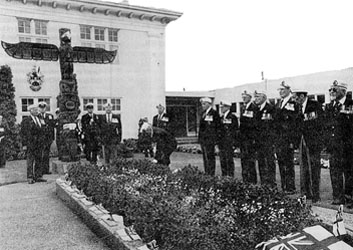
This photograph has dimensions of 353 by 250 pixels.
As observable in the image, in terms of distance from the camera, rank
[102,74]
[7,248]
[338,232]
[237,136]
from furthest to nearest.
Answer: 1. [102,74]
2. [237,136]
3. [7,248]
4. [338,232]

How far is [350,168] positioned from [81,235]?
3.62 metres

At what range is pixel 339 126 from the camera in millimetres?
5508

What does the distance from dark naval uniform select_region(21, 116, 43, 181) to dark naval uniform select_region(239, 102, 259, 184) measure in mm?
4249

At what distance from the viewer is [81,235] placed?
15.4 ft

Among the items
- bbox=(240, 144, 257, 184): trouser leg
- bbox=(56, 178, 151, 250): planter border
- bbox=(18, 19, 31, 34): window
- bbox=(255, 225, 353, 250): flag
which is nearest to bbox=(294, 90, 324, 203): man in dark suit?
bbox=(240, 144, 257, 184): trouser leg

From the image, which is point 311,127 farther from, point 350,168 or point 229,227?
point 229,227

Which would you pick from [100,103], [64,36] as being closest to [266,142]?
[64,36]

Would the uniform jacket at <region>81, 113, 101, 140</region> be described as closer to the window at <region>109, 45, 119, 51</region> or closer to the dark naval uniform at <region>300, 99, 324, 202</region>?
the dark naval uniform at <region>300, 99, 324, 202</region>

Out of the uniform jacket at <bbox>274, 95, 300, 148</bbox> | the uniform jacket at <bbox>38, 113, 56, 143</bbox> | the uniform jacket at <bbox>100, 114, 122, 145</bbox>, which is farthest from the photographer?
the uniform jacket at <bbox>100, 114, 122, 145</bbox>

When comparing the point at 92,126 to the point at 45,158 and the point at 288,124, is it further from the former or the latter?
the point at 288,124

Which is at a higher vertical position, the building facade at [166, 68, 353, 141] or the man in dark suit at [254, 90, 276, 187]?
the building facade at [166, 68, 353, 141]

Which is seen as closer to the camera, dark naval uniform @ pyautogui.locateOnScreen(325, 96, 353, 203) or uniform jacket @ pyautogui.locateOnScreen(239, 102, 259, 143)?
dark naval uniform @ pyautogui.locateOnScreen(325, 96, 353, 203)

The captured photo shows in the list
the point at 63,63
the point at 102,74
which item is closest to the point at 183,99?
the point at 102,74

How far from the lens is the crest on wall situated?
45.8 feet
